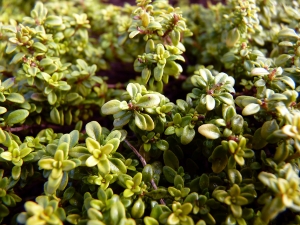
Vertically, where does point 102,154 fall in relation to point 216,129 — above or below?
below

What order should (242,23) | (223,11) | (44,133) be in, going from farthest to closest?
(223,11) → (242,23) → (44,133)

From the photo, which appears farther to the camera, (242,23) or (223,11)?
(223,11)

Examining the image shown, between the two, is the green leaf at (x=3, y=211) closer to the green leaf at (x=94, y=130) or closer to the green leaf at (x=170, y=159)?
the green leaf at (x=94, y=130)

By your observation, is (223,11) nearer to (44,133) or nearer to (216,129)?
(216,129)

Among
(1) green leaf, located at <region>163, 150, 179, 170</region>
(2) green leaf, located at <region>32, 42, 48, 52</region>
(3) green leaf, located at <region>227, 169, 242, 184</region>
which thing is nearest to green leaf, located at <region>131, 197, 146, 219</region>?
(1) green leaf, located at <region>163, 150, 179, 170</region>

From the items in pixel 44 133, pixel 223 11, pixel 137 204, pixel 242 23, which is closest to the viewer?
pixel 137 204

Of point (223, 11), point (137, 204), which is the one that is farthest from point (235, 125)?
point (223, 11)

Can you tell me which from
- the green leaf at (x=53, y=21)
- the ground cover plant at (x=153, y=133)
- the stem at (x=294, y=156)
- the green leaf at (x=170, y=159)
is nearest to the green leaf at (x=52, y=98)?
the ground cover plant at (x=153, y=133)
